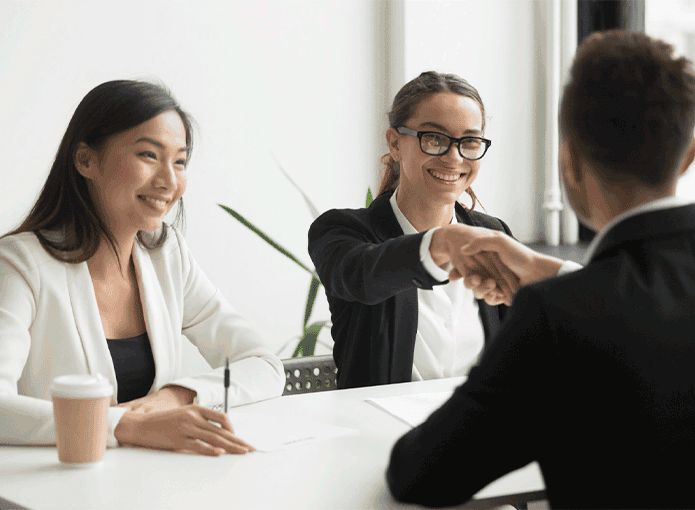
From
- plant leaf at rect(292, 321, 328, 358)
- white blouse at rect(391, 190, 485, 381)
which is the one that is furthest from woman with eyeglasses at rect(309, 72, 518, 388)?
plant leaf at rect(292, 321, 328, 358)

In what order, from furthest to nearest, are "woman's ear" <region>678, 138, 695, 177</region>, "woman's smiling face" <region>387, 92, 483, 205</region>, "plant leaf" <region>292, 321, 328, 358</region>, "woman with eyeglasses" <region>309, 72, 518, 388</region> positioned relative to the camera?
"plant leaf" <region>292, 321, 328, 358</region>, "woman's smiling face" <region>387, 92, 483, 205</region>, "woman with eyeglasses" <region>309, 72, 518, 388</region>, "woman's ear" <region>678, 138, 695, 177</region>

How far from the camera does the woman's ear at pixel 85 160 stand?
174 centimetres

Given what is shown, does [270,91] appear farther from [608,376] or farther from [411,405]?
[608,376]

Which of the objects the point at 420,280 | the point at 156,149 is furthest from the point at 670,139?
the point at 156,149

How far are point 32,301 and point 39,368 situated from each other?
0.47ft

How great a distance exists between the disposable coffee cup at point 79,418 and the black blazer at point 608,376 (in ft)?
2.08

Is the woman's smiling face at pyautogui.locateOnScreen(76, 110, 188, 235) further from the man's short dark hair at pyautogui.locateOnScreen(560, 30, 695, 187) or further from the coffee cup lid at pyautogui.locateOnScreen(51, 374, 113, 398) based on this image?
the man's short dark hair at pyautogui.locateOnScreen(560, 30, 695, 187)

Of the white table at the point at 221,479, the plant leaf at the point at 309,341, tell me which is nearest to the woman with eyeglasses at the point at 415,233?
the white table at the point at 221,479

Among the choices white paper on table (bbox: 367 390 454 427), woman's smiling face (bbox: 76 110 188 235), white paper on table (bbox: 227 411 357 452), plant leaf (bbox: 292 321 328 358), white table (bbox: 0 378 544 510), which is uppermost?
woman's smiling face (bbox: 76 110 188 235)

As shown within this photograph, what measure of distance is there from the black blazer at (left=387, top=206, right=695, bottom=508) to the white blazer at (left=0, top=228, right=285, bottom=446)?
0.77 meters

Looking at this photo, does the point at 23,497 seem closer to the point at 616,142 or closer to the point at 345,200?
the point at 616,142

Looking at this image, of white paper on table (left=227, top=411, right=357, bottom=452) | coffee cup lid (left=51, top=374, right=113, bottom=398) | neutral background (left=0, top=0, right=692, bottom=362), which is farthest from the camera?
neutral background (left=0, top=0, right=692, bottom=362)

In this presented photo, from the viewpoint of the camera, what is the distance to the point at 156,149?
174cm

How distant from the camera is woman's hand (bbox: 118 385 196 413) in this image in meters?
1.46
